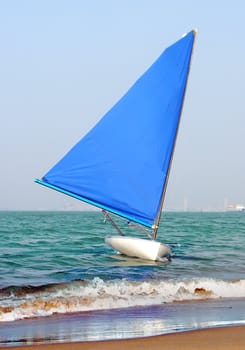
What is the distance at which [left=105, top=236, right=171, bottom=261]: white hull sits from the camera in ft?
55.9

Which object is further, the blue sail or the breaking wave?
the blue sail

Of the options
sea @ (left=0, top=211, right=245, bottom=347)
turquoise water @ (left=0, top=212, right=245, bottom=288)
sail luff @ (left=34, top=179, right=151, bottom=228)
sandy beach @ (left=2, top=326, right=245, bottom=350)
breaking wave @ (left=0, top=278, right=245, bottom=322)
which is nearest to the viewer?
sandy beach @ (left=2, top=326, right=245, bottom=350)

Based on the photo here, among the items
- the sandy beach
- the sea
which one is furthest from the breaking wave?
the sandy beach

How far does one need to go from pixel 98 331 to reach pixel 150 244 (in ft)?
30.0

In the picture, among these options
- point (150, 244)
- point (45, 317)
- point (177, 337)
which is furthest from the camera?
point (150, 244)

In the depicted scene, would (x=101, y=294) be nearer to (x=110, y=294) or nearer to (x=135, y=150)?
(x=110, y=294)

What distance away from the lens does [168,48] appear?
1802 cm

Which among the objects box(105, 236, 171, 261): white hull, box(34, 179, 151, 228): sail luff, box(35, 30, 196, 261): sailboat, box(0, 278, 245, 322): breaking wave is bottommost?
box(0, 278, 245, 322): breaking wave

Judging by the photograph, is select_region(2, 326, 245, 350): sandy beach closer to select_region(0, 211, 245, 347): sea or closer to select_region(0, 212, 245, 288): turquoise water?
select_region(0, 211, 245, 347): sea

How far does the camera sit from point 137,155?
57.4 feet

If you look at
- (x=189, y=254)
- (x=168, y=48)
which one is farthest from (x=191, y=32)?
(x=189, y=254)

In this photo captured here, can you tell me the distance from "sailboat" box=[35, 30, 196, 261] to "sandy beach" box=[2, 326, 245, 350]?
9769 mm

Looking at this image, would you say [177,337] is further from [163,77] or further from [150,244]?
[163,77]

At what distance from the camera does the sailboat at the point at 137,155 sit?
17.1 meters
